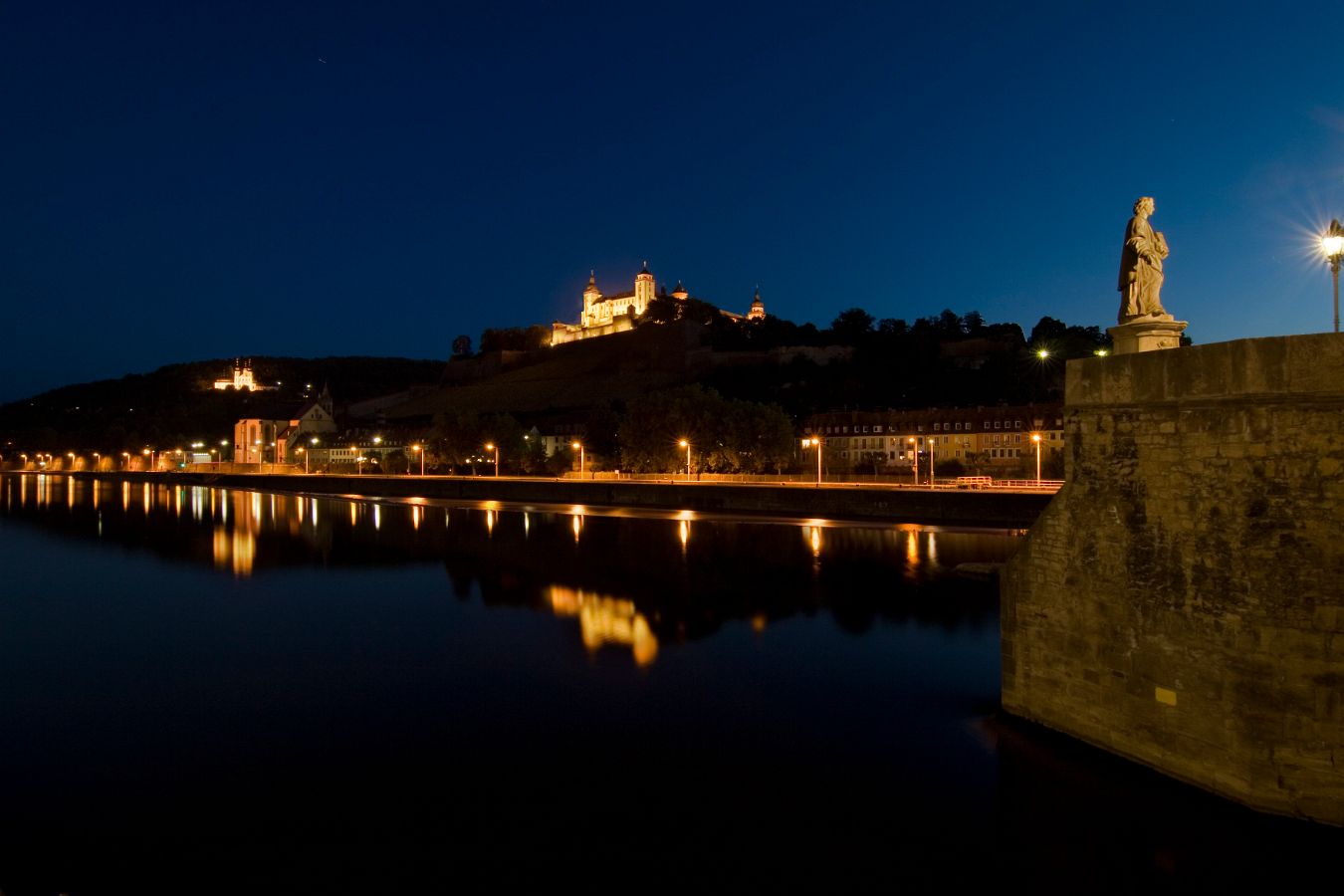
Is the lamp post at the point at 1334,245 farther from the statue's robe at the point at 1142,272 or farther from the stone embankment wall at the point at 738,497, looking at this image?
the stone embankment wall at the point at 738,497

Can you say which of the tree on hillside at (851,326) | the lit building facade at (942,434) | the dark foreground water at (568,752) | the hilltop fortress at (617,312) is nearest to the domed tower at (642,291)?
the hilltop fortress at (617,312)

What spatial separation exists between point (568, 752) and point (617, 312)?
13512 centimetres

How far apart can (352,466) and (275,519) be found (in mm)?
44607

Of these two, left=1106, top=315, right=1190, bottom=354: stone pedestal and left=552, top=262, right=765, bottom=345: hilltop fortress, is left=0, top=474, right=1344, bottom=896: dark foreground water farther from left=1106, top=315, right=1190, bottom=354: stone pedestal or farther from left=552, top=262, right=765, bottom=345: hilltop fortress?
left=552, top=262, right=765, bottom=345: hilltop fortress

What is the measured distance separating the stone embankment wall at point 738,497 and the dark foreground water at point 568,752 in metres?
11.5

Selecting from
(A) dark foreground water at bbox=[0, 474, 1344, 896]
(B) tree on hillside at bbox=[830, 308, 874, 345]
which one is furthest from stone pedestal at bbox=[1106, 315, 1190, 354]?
(B) tree on hillside at bbox=[830, 308, 874, 345]

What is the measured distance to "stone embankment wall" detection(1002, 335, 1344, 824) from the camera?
254 inches

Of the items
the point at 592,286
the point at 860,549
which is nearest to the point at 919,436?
the point at 860,549

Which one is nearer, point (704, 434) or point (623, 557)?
point (623, 557)

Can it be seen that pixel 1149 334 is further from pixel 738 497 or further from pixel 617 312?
pixel 617 312

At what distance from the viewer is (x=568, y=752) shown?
34.6 feet

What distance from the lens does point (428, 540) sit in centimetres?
3366

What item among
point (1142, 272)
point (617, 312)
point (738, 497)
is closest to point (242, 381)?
point (617, 312)

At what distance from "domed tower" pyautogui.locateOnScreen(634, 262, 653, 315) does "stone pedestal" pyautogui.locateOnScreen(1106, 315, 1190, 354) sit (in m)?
132
